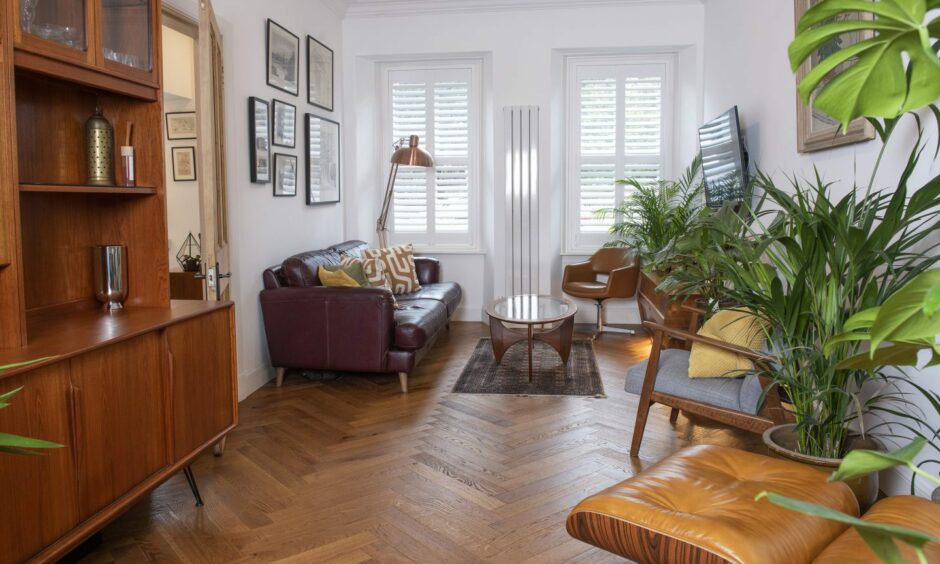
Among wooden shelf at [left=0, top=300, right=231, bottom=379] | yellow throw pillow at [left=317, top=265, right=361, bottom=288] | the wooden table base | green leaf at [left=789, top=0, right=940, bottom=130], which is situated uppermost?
green leaf at [left=789, top=0, right=940, bottom=130]

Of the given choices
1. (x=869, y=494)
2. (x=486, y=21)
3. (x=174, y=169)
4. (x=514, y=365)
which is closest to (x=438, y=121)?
(x=486, y=21)

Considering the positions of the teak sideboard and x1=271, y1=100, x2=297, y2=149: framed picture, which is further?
x1=271, y1=100, x2=297, y2=149: framed picture

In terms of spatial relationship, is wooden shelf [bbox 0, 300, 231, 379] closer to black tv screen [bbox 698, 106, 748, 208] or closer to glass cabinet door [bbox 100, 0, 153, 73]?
glass cabinet door [bbox 100, 0, 153, 73]

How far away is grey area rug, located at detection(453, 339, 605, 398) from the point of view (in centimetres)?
460

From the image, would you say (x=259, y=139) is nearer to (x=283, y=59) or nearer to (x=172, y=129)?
(x=283, y=59)

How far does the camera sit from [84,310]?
2.85m

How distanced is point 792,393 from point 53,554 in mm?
2455

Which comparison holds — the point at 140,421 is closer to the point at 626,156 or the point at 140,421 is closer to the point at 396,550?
the point at 396,550

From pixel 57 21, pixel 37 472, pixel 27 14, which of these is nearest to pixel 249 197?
pixel 57 21

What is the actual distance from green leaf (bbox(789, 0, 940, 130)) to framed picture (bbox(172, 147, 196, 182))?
5828 mm

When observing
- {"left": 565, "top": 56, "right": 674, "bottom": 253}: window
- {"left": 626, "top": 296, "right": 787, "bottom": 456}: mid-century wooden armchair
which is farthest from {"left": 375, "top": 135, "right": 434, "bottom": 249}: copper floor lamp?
{"left": 626, "top": 296, "right": 787, "bottom": 456}: mid-century wooden armchair

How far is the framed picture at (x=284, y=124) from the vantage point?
505 centimetres

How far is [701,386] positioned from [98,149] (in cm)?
271

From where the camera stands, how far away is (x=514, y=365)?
5215 mm
